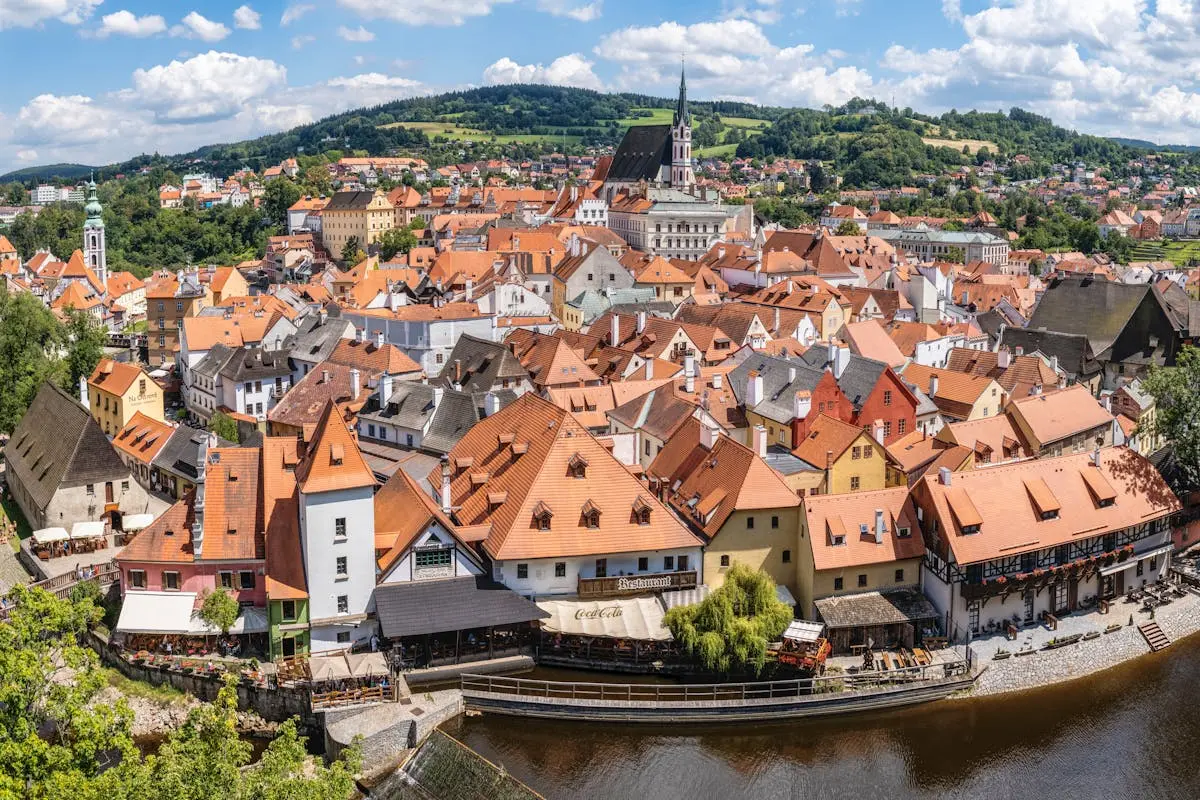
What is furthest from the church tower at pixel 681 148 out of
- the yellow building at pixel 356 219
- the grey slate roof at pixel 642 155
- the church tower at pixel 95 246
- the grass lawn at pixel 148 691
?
the grass lawn at pixel 148 691

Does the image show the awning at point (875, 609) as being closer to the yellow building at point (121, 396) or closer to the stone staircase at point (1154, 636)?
the stone staircase at point (1154, 636)

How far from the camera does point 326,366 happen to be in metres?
63.8

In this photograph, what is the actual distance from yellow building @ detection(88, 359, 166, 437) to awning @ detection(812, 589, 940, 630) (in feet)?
135

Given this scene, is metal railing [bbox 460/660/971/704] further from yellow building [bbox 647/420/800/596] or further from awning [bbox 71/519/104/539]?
awning [bbox 71/519/104/539]

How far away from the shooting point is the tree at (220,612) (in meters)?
38.2

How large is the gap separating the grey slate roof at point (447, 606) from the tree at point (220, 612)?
497 cm

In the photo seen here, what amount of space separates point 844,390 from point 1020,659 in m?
19.8

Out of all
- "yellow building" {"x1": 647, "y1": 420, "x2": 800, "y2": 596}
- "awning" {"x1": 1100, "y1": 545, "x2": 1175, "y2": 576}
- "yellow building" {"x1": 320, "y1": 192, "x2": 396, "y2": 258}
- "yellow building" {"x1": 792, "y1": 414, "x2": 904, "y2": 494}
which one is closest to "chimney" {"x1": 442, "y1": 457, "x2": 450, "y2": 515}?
"yellow building" {"x1": 647, "y1": 420, "x2": 800, "y2": 596}

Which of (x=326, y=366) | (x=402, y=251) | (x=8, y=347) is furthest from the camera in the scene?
(x=402, y=251)

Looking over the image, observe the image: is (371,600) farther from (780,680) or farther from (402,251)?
(402,251)

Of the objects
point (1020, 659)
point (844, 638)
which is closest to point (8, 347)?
point (844, 638)

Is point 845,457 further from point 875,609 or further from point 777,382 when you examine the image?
point 875,609

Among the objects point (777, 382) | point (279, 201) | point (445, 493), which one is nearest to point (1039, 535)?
point (777, 382)

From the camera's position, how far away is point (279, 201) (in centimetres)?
17350
